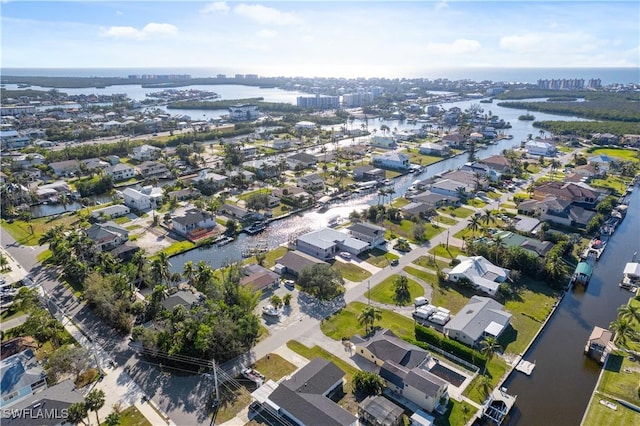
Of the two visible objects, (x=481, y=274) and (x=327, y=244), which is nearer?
(x=481, y=274)

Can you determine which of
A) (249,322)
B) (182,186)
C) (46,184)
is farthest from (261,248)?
(46,184)

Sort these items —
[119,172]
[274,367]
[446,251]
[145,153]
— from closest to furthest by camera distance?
[274,367]
[446,251]
[119,172]
[145,153]

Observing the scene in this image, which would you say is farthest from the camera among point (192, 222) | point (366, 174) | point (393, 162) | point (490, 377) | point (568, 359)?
point (393, 162)

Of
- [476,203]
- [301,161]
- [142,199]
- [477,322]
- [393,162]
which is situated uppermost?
[393,162]

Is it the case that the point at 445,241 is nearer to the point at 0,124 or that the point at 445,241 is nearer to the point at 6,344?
the point at 6,344

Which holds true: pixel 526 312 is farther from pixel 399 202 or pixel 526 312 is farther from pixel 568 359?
pixel 399 202

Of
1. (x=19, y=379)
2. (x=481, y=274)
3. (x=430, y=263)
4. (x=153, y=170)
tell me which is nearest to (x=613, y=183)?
(x=481, y=274)

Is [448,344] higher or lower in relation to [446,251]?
lower

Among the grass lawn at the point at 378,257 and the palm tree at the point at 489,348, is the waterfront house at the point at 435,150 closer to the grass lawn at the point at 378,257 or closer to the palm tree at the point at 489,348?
the grass lawn at the point at 378,257
